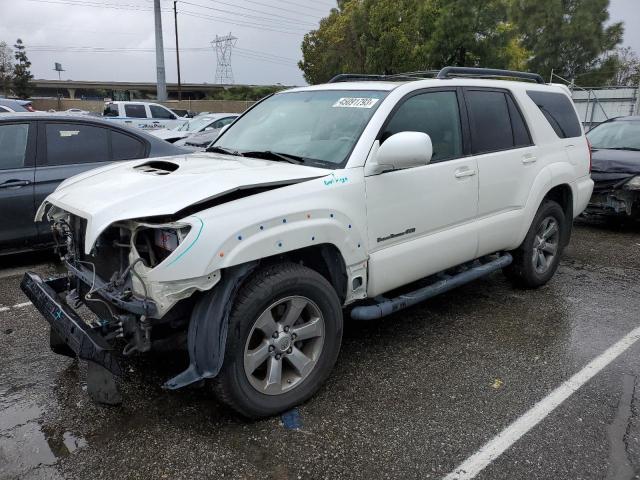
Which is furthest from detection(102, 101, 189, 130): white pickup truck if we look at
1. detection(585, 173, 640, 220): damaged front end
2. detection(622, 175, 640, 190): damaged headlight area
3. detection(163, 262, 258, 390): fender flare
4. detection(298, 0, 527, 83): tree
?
detection(163, 262, 258, 390): fender flare

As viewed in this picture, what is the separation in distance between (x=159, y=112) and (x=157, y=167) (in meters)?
19.4

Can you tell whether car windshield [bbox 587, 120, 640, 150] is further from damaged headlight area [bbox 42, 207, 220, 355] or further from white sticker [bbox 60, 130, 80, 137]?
damaged headlight area [bbox 42, 207, 220, 355]

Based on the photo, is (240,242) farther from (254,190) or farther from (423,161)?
(423,161)

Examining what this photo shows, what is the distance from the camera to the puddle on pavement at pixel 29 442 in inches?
104

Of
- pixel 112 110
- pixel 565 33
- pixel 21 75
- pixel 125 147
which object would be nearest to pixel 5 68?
pixel 21 75

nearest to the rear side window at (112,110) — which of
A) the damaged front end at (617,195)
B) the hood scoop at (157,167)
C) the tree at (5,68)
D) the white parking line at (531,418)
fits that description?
the damaged front end at (617,195)

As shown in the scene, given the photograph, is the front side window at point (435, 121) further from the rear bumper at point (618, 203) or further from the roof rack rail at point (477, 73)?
the rear bumper at point (618, 203)

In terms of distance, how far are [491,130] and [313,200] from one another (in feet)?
6.84

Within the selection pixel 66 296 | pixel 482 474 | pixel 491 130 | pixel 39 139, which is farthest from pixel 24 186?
pixel 482 474

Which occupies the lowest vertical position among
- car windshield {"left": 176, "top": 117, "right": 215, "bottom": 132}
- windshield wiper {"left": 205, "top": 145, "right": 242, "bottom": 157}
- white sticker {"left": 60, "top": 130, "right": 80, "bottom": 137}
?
windshield wiper {"left": 205, "top": 145, "right": 242, "bottom": 157}

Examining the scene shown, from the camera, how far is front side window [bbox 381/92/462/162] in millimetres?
3707

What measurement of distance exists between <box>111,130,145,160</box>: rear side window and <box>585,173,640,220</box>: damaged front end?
6172mm

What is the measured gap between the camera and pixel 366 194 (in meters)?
3.31

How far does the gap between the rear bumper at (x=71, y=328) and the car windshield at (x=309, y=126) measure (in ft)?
5.22
